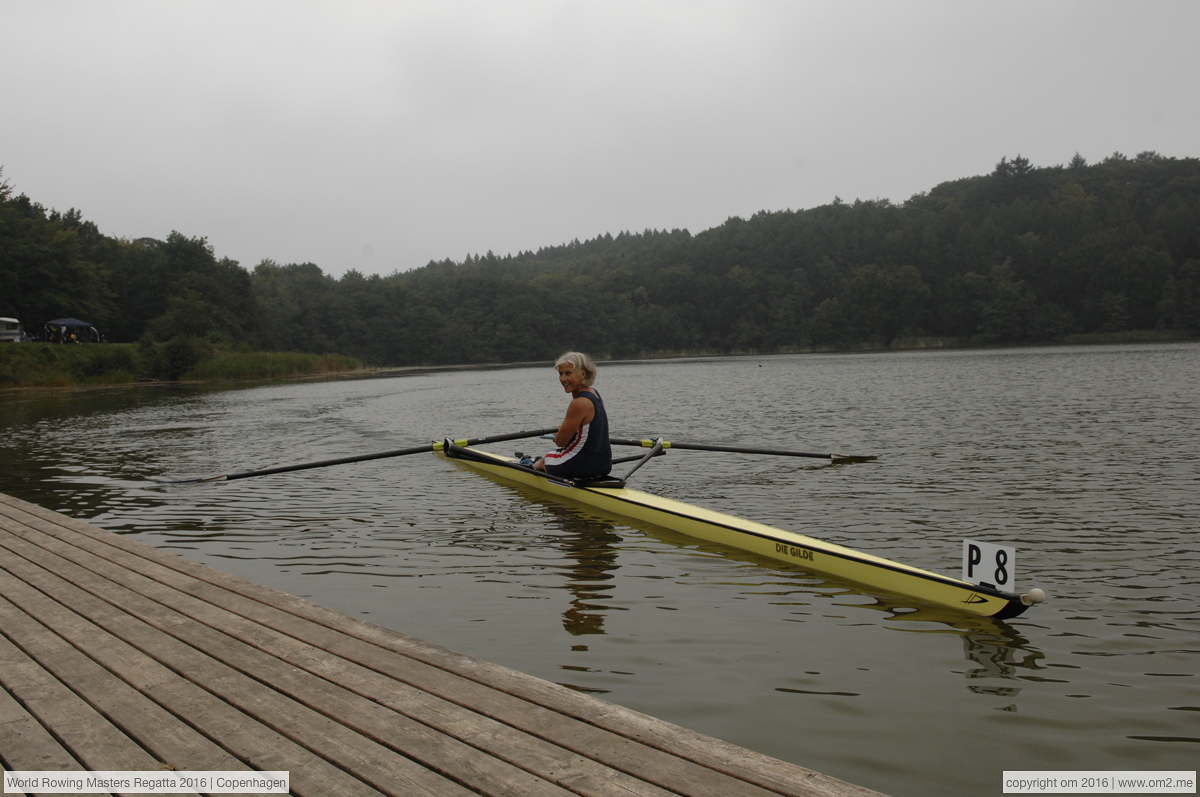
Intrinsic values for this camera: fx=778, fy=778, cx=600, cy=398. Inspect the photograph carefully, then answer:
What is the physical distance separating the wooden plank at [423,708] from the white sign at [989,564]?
9.91 feet

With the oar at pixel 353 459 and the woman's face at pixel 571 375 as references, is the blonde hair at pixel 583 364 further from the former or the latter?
the oar at pixel 353 459

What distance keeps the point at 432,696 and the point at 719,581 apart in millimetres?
3106

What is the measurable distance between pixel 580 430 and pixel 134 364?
4719 centimetres

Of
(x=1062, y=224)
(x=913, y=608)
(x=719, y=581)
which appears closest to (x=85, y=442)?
(x=719, y=581)

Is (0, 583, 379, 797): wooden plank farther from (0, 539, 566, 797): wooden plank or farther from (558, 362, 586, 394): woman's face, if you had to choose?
(558, 362, 586, 394): woman's face

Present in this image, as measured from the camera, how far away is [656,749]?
2.69 meters

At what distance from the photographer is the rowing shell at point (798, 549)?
15.4 feet

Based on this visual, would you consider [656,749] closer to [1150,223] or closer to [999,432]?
[999,432]

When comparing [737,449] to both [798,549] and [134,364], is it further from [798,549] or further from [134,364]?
[134,364]

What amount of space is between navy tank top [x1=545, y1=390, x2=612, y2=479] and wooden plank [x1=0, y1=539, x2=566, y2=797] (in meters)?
4.57

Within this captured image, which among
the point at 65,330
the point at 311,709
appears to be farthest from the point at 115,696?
the point at 65,330

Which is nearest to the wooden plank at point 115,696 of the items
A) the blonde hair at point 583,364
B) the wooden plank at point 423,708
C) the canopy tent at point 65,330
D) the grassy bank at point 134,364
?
the wooden plank at point 423,708

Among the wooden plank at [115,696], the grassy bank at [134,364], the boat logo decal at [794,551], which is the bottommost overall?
the boat logo decal at [794,551]

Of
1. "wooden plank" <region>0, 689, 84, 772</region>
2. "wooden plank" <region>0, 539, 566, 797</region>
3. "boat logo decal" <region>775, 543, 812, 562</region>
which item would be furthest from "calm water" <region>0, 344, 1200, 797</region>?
"wooden plank" <region>0, 689, 84, 772</region>
